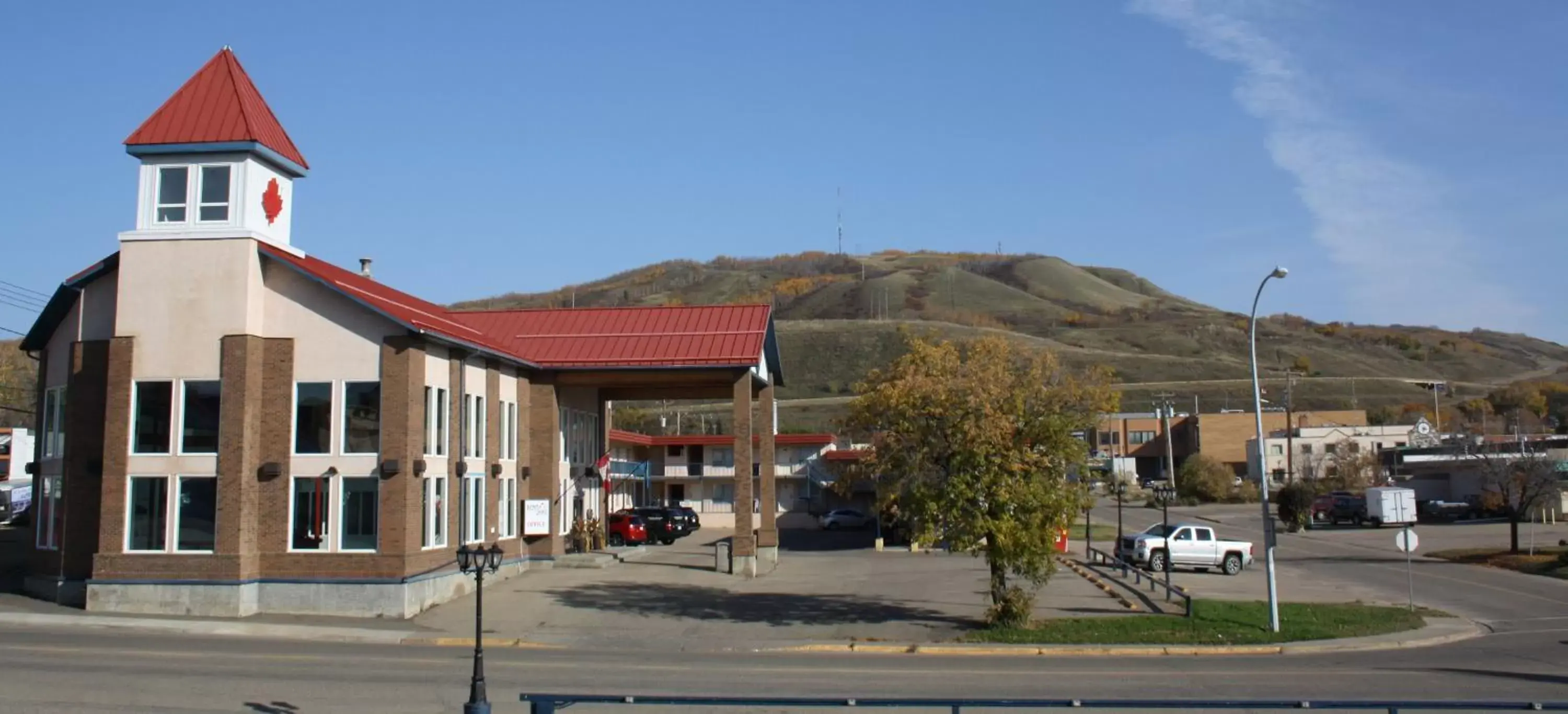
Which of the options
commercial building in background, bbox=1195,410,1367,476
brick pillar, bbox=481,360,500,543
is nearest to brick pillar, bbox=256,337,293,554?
brick pillar, bbox=481,360,500,543

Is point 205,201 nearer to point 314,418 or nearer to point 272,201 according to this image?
point 272,201

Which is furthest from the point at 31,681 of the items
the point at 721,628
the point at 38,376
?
the point at 38,376

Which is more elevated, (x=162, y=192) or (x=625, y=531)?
(x=162, y=192)

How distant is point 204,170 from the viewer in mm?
27266

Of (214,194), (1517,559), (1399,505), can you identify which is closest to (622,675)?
(214,194)

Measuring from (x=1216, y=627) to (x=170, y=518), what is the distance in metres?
23.5

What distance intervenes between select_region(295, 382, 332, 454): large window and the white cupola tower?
147 inches

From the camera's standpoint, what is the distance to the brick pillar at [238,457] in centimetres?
2589

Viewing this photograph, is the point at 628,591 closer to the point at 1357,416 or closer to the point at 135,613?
the point at 135,613

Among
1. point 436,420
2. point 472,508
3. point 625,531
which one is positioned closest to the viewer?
point 436,420

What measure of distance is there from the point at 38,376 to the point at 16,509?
30.8 m

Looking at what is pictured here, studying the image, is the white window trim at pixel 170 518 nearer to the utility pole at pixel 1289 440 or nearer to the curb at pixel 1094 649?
the curb at pixel 1094 649

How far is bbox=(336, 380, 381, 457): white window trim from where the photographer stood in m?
27.0

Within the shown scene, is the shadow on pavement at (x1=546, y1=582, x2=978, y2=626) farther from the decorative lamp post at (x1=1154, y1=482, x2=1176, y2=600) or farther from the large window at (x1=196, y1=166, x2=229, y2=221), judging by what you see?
the large window at (x1=196, y1=166, x2=229, y2=221)
